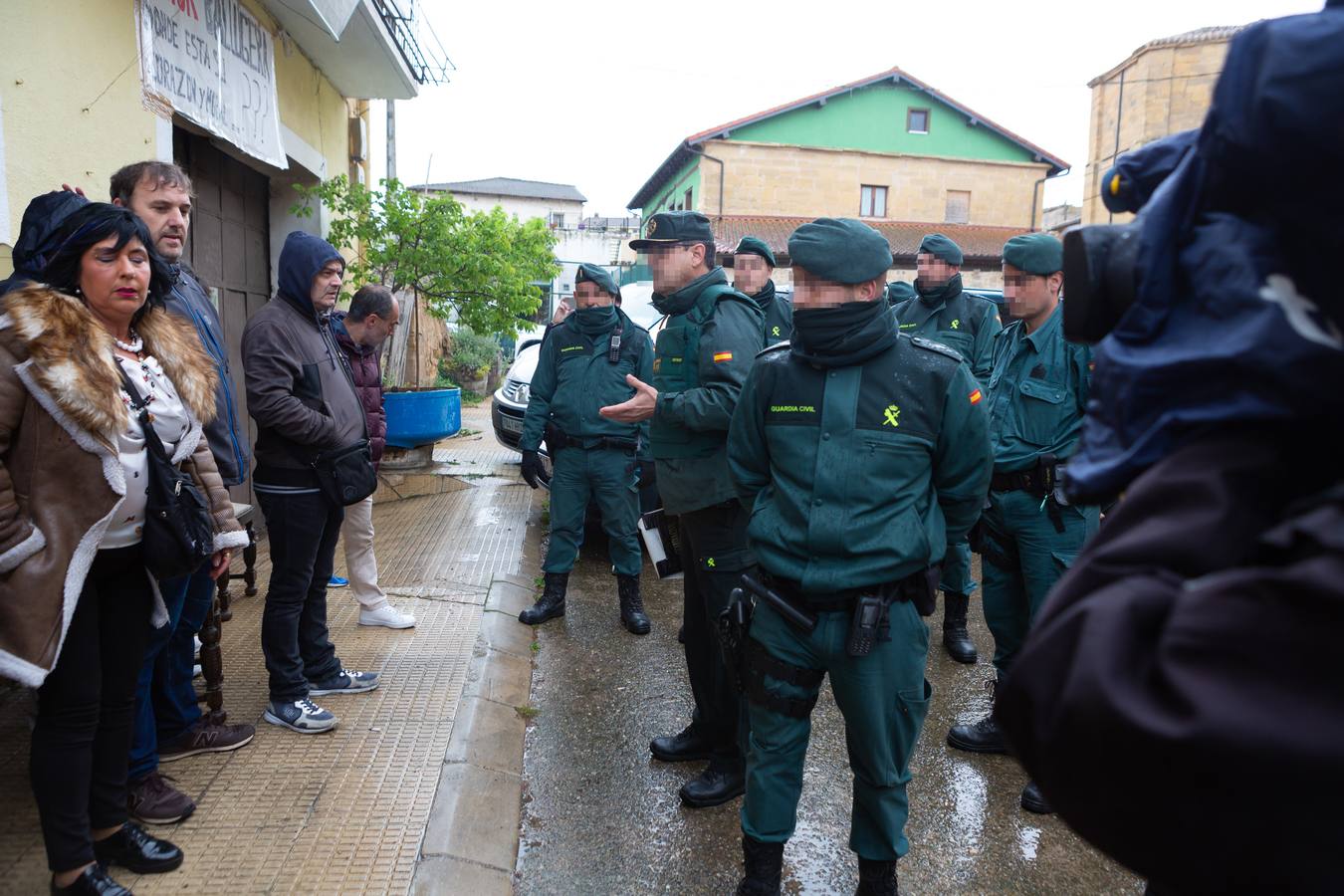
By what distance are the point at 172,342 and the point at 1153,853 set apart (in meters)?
2.81

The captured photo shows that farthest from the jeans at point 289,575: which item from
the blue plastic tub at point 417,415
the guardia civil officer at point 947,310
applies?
the blue plastic tub at point 417,415

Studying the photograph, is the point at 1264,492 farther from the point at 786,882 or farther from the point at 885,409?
the point at 786,882

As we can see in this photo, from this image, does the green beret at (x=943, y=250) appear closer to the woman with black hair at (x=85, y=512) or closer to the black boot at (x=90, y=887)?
the woman with black hair at (x=85, y=512)

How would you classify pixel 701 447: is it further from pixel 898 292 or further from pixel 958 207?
pixel 958 207

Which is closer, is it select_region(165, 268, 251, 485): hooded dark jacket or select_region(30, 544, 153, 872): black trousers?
select_region(30, 544, 153, 872): black trousers

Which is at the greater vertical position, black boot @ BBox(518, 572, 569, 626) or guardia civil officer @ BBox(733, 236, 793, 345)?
guardia civil officer @ BBox(733, 236, 793, 345)

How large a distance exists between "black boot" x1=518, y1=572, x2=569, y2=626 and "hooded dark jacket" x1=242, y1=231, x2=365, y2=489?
1903 millimetres

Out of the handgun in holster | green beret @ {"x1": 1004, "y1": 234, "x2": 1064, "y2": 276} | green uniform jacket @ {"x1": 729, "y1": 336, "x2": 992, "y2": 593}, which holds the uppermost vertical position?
green beret @ {"x1": 1004, "y1": 234, "x2": 1064, "y2": 276}

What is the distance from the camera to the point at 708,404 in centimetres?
341

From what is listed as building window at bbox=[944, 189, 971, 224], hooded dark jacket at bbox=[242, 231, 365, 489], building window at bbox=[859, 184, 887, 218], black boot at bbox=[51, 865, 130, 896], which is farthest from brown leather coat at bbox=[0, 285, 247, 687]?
building window at bbox=[944, 189, 971, 224]

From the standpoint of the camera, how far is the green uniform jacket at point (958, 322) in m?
5.89

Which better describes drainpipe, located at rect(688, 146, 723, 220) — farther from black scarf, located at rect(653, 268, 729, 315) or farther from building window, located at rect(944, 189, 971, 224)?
black scarf, located at rect(653, 268, 729, 315)

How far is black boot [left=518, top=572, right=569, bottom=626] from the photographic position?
5.27 m

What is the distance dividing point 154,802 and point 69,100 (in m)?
3.02
